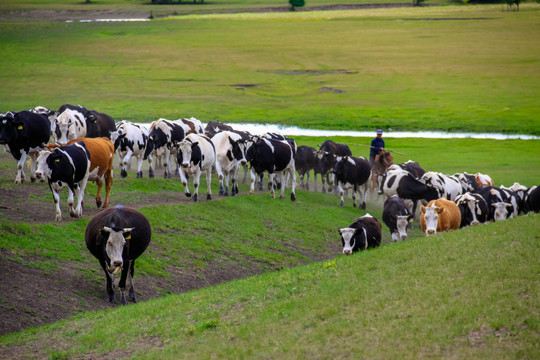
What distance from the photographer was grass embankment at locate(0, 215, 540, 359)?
10023mm

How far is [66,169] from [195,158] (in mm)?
6907

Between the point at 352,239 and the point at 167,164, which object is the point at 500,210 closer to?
the point at 352,239

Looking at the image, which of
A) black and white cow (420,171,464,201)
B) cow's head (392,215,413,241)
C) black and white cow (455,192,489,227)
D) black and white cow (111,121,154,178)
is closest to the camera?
cow's head (392,215,413,241)

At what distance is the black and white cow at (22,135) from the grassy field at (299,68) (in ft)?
116

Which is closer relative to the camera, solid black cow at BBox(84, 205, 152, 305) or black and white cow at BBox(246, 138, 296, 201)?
solid black cow at BBox(84, 205, 152, 305)

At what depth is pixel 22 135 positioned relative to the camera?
24.7 metres

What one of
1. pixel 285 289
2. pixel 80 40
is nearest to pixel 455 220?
pixel 285 289

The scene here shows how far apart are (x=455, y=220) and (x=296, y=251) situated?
16.6 ft

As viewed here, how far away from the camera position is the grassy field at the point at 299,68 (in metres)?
67.9

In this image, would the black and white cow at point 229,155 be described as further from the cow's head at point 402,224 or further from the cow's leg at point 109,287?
the cow's leg at point 109,287

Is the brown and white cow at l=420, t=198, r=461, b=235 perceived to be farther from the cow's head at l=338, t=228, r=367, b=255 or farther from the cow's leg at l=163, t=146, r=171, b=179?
the cow's leg at l=163, t=146, r=171, b=179

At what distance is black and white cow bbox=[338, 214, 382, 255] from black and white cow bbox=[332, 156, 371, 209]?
1000 centimetres

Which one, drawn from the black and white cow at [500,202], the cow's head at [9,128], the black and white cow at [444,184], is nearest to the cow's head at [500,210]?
the black and white cow at [500,202]

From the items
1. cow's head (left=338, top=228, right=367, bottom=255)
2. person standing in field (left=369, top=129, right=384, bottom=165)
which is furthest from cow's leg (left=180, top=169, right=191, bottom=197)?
person standing in field (left=369, top=129, right=384, bottom=165)
